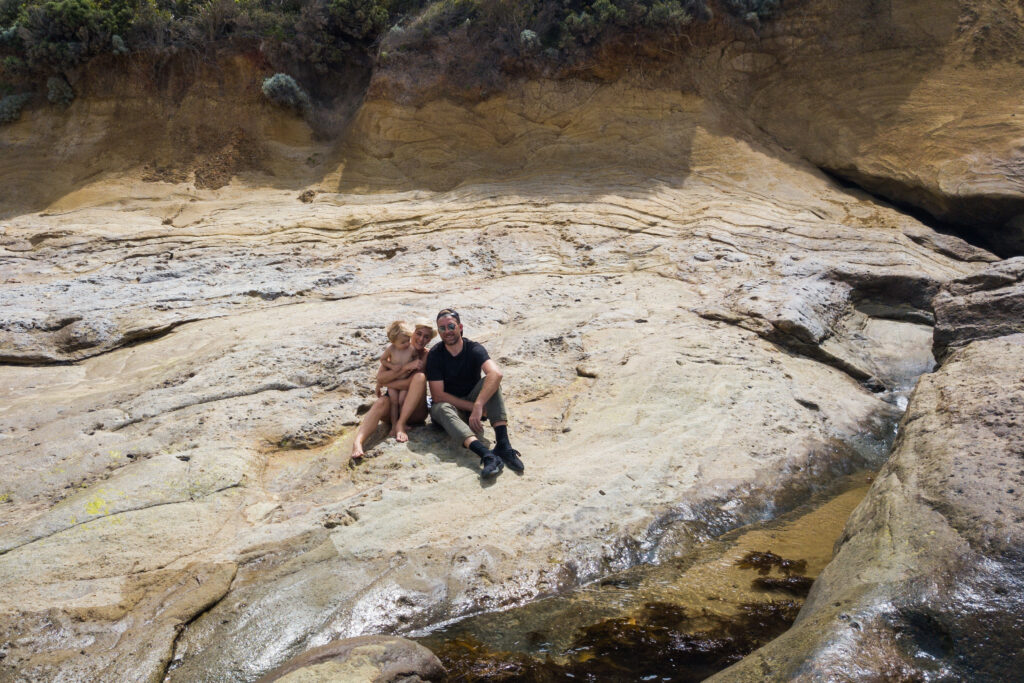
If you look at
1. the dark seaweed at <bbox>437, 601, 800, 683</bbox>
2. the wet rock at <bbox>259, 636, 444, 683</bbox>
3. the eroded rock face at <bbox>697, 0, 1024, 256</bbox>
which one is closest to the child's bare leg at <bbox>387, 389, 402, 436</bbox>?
the dark seaweed at <bbox>437, 601, 800, 683</bbox>

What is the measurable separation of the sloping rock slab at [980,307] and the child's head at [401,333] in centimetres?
436

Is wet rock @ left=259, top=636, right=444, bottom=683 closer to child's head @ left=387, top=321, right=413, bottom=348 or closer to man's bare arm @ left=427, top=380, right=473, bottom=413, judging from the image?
man's bare arm @ left=427, top=380, right=473, bottom=413

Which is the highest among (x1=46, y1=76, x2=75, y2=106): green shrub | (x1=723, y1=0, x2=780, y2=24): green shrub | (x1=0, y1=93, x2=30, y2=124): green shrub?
(x1=723, y1=0, x2=780, y2=24): green shrub

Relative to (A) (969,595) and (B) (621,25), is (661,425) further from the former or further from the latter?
(B) (621,25)

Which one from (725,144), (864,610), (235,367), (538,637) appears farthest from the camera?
(725,144)

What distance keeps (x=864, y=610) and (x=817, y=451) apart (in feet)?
8.75

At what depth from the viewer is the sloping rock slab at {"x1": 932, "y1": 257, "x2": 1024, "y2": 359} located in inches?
255

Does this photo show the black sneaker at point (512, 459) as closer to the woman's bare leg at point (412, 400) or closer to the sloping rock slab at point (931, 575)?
the woman's bare leg at point (412, 400)

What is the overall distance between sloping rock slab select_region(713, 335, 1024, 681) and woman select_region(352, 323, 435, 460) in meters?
2.99

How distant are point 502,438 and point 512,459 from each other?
18cm

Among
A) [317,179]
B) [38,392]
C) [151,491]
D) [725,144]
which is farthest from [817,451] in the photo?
[317,179]

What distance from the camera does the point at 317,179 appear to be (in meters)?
12.1

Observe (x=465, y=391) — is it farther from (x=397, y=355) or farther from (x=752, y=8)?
(x=752, y=8)

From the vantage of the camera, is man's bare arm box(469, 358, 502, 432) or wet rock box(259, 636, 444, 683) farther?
man's bare arm box(469, 358, 502, 432)
